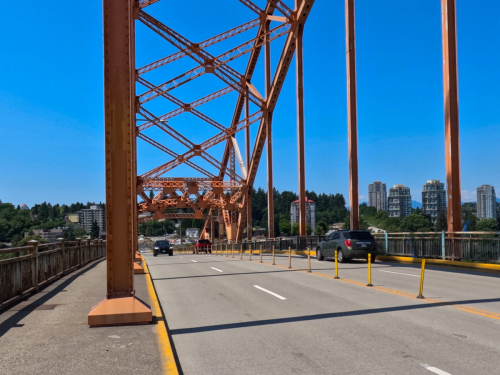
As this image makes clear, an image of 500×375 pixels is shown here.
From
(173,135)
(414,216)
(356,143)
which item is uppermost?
(173,135)

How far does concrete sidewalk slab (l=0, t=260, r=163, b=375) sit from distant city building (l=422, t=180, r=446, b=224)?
168 m

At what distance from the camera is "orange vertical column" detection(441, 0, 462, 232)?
76.4ft

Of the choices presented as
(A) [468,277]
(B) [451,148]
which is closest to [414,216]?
(B) [451,148]

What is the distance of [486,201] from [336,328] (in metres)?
185

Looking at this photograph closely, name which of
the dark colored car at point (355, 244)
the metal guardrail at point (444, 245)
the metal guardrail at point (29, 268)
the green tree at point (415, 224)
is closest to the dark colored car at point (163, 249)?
the metal guardrail at point (444, 245)

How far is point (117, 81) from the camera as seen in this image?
834 centimetres

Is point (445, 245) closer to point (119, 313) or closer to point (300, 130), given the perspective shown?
point (119, 313)

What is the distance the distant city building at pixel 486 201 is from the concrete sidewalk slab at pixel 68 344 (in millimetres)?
176547

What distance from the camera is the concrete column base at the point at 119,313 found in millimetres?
7887

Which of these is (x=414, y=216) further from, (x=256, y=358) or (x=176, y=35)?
(x=256, y=358)

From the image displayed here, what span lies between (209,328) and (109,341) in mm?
2020

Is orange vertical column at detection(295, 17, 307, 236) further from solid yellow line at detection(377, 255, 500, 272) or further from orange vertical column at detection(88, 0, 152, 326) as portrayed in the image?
orange vertical column at detection(88, 0, 152, 326)

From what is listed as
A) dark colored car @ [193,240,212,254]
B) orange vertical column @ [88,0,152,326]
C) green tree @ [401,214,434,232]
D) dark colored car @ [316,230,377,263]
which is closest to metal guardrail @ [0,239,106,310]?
orange vertical column @ [88,0,152,326]

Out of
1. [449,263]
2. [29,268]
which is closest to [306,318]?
[29,268]
